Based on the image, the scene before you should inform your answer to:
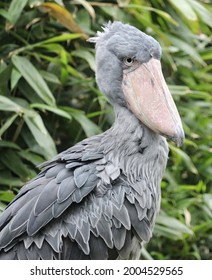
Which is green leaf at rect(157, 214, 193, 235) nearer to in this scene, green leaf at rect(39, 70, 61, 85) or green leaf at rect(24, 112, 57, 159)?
green leaf at rect(24, 112, 57, 159)

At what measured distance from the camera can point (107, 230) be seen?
3.32 metres

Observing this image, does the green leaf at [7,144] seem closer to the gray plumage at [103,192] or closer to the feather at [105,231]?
the gray plumage at [103,192]

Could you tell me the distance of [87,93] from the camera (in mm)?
5168

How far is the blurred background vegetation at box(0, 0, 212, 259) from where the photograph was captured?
4.67 metres

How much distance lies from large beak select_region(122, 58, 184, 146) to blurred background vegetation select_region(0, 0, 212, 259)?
3.64 feet

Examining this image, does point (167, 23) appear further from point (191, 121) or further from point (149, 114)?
point (149, 114)

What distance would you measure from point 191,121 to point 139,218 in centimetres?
233

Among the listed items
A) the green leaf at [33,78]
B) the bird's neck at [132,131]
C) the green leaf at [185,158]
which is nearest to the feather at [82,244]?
the bird's neck at [132,131]

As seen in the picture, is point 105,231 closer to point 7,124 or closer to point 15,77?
point 7,124

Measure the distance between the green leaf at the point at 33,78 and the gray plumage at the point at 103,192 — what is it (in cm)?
113

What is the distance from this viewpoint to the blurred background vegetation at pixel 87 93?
467 centimetres

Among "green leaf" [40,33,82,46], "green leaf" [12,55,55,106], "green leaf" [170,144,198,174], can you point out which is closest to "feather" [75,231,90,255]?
"green leaf" [12,55,55,106]

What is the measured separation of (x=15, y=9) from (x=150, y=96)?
158cm

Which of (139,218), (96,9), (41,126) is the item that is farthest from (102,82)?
(96,9)
